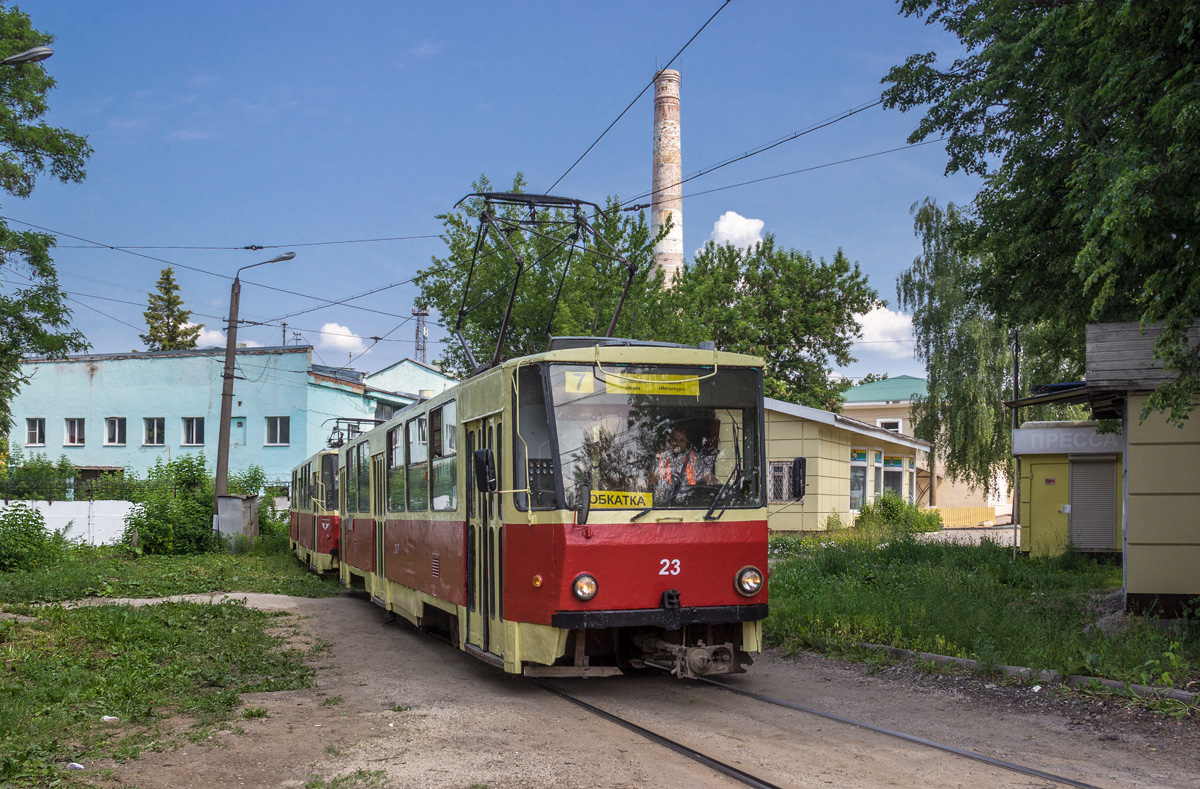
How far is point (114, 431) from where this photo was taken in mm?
45438

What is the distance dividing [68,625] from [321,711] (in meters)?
6.09

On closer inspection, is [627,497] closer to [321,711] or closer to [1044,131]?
[321,711]

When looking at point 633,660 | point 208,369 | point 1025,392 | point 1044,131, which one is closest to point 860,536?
point 1044,131

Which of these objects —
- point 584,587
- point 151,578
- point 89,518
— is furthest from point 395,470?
point 89,518

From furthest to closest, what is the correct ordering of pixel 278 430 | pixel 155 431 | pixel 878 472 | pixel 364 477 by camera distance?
pixel 155 431
pixel 278 430
pixel 878 472
pixel 364 477

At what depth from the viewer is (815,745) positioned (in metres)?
6.98

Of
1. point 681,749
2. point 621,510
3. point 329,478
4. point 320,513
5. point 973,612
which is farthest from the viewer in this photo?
point 320,513

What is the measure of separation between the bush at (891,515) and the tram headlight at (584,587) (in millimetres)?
23301

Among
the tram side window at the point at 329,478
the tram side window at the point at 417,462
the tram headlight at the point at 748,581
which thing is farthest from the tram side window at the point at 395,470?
the tram side window at the point at 329,478

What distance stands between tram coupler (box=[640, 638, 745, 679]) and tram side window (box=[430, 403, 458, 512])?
2720 mm

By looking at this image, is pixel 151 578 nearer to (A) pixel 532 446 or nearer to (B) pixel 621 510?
(A) pixel 532 446

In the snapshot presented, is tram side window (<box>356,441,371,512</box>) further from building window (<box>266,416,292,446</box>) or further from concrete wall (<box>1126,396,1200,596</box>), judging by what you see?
building window (<box>266,416,292,446</box>)

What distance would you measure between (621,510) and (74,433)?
1765 inches

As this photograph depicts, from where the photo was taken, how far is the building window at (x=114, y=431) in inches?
1785
